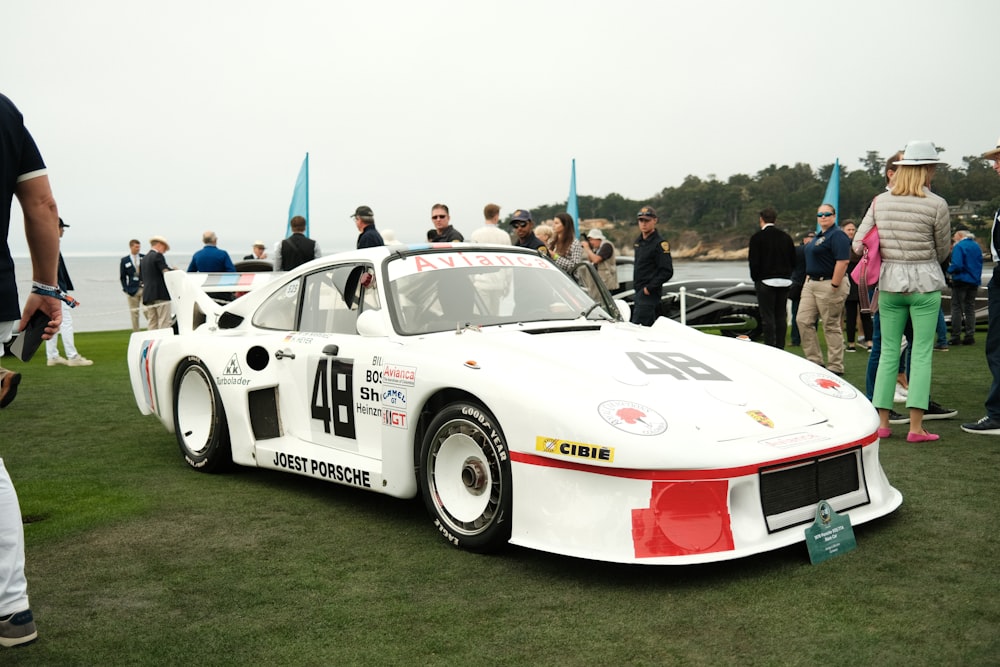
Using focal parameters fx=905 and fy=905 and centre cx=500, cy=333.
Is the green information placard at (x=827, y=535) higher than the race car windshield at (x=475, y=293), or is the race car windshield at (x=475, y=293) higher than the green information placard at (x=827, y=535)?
the race car windshield at (x=475, y=293)

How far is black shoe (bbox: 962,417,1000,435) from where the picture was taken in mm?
6215

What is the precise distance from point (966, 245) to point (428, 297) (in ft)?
36.0

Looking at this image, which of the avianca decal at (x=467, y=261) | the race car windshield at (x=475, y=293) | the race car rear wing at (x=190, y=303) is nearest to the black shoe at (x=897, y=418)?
the race car windshield at (x=475, y=293)

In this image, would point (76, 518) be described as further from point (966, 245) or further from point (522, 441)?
point (966, 245)

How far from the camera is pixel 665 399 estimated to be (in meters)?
3.79

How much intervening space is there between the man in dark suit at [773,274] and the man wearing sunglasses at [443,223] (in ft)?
13.6

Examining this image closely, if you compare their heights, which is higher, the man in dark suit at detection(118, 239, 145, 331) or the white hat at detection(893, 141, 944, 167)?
the white hat at detection(893, 141, 944, 167)

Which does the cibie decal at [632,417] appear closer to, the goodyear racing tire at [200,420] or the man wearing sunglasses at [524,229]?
the goodyear racing tire at [200,420]

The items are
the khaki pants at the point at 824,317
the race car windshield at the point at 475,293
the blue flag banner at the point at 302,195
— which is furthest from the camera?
the blue flag banner at the point at 302,195

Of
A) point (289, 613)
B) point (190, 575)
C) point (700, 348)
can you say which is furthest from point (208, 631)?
point (700, 348)

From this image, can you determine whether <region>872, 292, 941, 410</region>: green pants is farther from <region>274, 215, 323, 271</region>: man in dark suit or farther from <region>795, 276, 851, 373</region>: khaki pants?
<region>274, 215, 323, 271</region>: man in dark suit

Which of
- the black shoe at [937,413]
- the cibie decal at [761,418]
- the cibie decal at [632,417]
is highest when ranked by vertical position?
the cibie decal at [632,417]

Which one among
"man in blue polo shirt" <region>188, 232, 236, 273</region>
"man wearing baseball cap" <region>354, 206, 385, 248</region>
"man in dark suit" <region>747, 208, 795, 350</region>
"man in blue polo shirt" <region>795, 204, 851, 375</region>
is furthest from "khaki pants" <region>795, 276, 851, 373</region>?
"man in blue polo shirt" <region>188, 232, 236, 273</region>

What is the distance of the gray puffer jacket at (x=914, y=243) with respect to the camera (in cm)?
583
